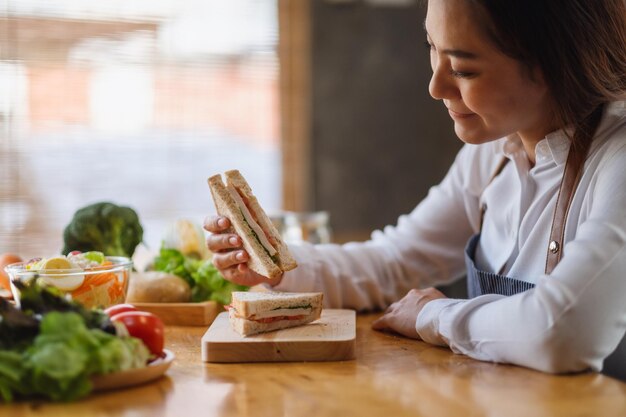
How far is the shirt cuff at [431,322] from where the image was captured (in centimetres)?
171

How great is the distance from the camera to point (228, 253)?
1.98m

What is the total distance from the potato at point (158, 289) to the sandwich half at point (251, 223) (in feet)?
1.03

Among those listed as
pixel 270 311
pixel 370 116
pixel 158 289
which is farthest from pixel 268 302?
Answer: pixel 370 116

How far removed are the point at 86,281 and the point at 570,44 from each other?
1128 mm

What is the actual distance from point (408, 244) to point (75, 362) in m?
1.28

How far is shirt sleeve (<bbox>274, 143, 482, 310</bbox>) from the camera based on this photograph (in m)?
2.21

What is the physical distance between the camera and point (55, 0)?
14.8ft

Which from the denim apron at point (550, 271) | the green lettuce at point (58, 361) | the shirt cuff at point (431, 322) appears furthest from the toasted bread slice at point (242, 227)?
the green lettuce at point (58, 361)

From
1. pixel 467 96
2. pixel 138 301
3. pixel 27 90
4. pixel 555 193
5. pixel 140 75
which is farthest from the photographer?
pixel 140 75

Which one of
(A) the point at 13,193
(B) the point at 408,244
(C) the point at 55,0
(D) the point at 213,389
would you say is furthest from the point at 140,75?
(D) the point at 213,389

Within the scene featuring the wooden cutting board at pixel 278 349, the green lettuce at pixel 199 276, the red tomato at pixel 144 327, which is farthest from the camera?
the green lettuce at pixel 199 276

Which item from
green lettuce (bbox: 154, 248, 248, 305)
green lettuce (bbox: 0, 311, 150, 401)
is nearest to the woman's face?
green lettuce (bbox: 154, 248, 248, 305)

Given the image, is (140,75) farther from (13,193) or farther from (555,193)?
(555,193)

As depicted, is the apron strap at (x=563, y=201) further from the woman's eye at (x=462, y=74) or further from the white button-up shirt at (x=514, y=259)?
the woman's eye at (x=462, y=74)
